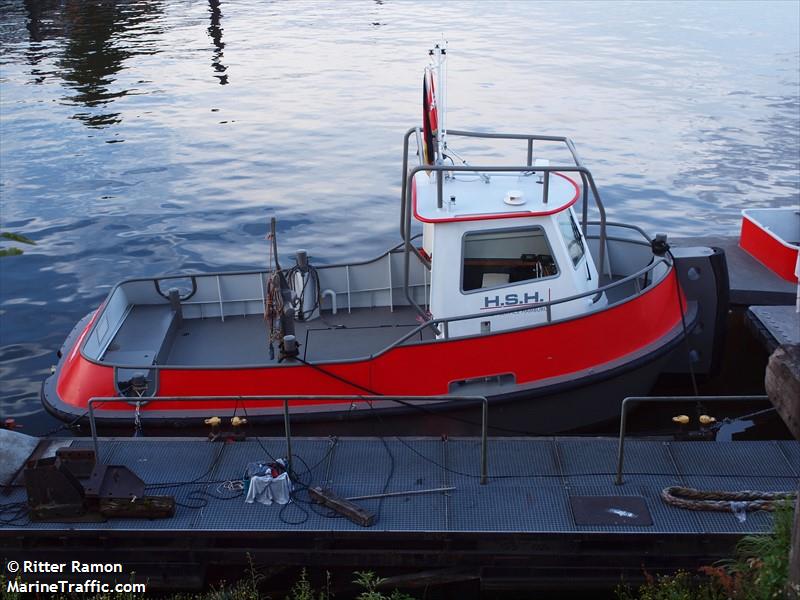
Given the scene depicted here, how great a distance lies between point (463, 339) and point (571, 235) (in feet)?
5.74

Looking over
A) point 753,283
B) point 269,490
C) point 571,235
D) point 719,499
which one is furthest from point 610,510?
point 753,283

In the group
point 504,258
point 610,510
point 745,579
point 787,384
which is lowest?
point 610,510

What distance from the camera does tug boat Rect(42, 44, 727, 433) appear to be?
8.45 m

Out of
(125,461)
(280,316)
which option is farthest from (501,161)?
(125,461)

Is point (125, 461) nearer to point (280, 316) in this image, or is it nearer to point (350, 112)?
point (280, 316)

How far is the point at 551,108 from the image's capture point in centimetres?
2583

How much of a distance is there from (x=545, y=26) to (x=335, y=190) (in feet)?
81.5

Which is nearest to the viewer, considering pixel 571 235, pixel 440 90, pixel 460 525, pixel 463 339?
pixel 460 525

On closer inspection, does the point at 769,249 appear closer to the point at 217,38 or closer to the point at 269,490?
the point at 269,490

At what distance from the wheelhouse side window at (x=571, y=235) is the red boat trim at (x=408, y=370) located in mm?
753

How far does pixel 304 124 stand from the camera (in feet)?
83.1

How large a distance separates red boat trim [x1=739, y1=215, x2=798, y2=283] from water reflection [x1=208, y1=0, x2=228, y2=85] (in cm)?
2250

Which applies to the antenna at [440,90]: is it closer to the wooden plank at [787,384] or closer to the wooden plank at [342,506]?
the wooden plank at [342,506]

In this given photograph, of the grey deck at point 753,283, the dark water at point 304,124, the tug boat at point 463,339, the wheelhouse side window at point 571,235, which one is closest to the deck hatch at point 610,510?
the tug boat at point 463,339
